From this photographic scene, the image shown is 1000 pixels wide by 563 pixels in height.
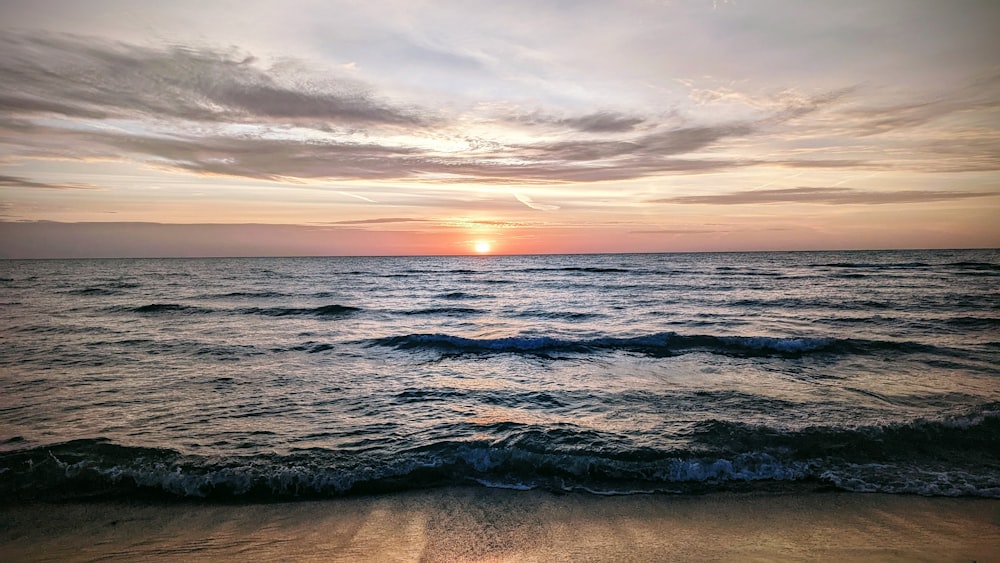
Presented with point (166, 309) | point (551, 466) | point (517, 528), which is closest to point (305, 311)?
point (166, 309)

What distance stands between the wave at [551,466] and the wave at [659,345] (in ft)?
25.9

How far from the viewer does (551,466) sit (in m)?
7.35

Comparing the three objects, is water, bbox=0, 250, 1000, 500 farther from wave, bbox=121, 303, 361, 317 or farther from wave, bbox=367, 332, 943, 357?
wave, bbox=121, 303, 361, 317

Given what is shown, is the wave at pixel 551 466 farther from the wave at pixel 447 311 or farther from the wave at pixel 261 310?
the wave at pixel 447 311

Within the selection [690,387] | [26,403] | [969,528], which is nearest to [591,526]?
Result: [969,528]

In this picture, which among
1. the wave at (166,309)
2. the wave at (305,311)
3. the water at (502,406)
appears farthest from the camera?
the wave at (166,309)

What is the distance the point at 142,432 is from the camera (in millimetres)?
8594

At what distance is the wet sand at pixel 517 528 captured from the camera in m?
5.25

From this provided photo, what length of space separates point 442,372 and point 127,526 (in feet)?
27.1

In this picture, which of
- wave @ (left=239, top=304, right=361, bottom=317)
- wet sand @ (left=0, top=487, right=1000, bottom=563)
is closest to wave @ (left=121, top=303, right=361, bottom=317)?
wave @ (left=239, top=304, right=361, bottom=317)

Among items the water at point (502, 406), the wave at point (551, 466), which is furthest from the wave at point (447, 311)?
the wave at point (551, 466)

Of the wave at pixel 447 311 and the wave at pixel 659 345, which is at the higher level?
the wave at pixel 659 345

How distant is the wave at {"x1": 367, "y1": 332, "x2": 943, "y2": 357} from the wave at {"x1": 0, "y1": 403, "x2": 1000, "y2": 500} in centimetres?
790

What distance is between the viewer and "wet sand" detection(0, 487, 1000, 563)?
5246 mm
